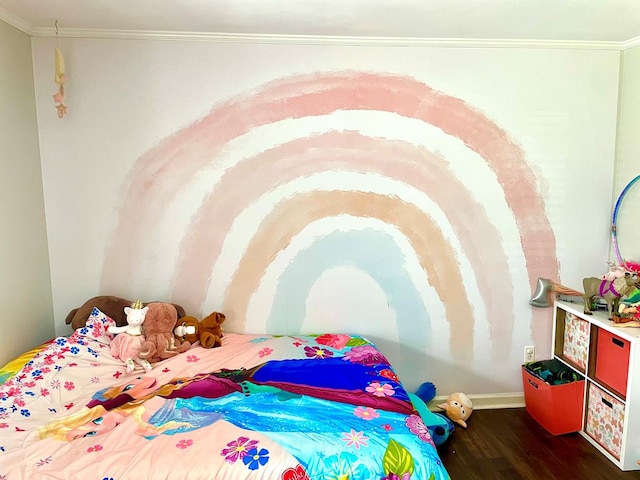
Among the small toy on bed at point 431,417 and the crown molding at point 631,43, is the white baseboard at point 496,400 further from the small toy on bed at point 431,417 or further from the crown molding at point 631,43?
the crown molding at point 631,43

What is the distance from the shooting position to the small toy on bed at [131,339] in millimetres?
2555

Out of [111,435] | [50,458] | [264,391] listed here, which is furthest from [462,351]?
[50,458]

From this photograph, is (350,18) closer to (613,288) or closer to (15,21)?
(15,21)

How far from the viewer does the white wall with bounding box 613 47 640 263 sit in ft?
9.63

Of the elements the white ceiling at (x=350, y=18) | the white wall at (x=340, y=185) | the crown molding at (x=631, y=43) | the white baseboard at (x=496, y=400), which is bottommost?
the white baseboard at (x=496, y=400)

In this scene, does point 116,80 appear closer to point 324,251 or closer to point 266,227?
point 266,227

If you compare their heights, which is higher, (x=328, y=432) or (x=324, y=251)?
(x=324, y=251)

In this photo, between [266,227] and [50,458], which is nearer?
[50,458]

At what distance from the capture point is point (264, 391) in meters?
Result: 2.31

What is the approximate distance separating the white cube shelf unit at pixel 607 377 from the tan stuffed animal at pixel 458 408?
64 centimetres

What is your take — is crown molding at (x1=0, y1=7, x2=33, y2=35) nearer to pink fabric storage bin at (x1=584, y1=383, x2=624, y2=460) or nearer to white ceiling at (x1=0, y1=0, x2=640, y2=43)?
white ceiling at (x1=0, y1=0, x2=640, y2=43)

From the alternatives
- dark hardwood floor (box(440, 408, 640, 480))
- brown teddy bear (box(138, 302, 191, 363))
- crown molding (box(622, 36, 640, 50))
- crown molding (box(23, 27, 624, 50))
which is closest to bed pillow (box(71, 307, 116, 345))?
brown teddy bear (box(138, 302, 191, 363))

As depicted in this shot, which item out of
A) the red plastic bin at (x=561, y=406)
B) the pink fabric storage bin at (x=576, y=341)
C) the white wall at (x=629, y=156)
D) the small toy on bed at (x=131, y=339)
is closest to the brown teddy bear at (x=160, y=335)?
the small toy on bed at (x=131, y=339)

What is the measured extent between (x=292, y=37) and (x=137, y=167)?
1178 millimetres
